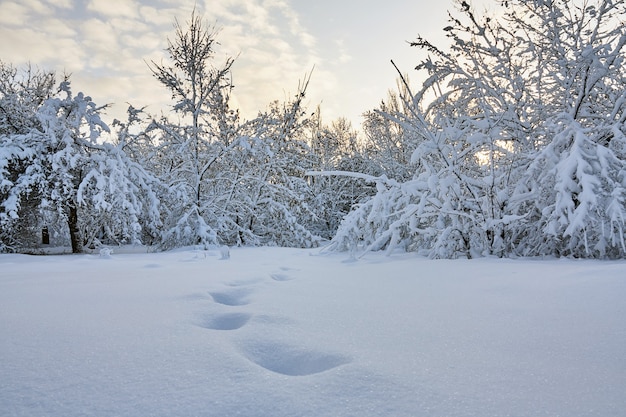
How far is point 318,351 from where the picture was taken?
1.04 meters

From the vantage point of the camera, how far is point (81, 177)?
5.41 metres

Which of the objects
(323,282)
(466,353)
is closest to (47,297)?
(323,282)

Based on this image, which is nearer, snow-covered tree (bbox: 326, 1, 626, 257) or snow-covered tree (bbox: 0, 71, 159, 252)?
snow-covered tree (bbox: 326, 1, 626, 257)

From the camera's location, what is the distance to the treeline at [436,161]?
3.22 metres

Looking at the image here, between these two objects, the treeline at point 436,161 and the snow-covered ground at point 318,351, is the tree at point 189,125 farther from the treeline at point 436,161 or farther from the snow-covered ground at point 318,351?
the snow-covered ground at point 318,351

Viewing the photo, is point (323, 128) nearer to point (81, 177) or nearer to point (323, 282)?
point (81, 177)

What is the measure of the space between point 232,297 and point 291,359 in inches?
38.0

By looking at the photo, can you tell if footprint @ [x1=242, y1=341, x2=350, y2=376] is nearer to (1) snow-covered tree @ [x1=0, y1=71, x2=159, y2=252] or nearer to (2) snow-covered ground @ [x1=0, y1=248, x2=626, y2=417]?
(2) snow-covered ground @ [x1=0, y1=248, x2=626, y2=417]

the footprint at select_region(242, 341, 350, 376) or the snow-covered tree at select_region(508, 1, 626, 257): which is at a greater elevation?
the snow-covered tree at select_region(508, 1, 626, 257)

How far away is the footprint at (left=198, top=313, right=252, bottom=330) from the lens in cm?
135

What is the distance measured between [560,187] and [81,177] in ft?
19.5

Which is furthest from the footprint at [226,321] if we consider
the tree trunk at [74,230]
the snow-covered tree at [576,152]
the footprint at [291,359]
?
the tree trunk at [74,230]

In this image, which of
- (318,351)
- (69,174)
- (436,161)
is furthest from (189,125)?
(318,351)

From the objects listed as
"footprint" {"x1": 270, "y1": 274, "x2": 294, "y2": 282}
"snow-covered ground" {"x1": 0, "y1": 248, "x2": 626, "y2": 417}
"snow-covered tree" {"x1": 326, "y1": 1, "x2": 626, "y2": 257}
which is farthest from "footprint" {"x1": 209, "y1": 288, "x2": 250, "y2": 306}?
"snow-covered tree" {"x1": 326, "y1": 1, "x2": 626, "y2": 257}
